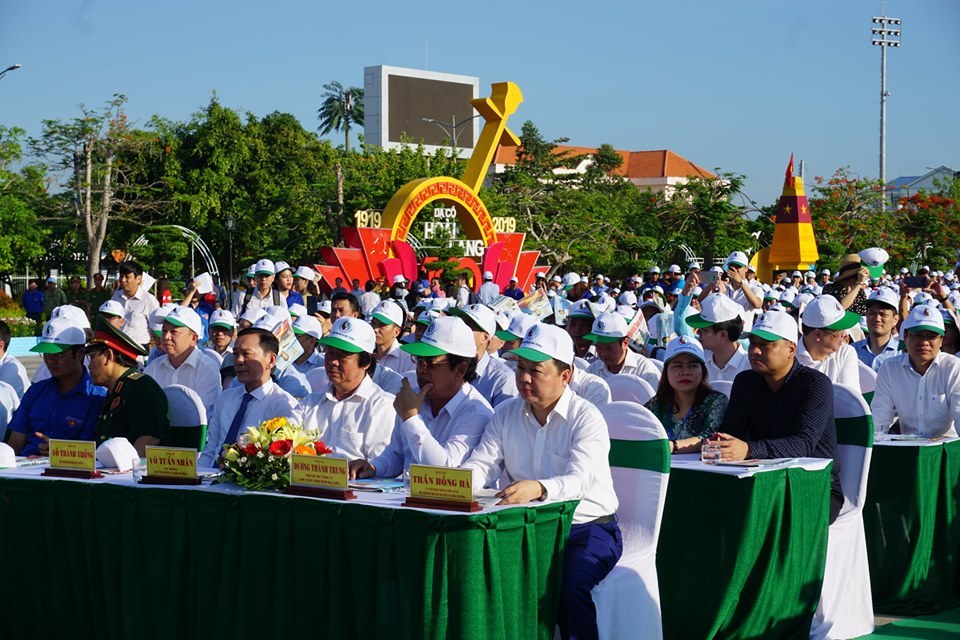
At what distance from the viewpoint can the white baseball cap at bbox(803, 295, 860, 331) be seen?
718 cm

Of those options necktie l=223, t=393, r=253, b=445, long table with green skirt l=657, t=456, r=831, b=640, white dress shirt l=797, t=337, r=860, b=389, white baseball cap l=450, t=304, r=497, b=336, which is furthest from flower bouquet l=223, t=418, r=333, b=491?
white dress shirt l=797, t=337, r=860, b=389

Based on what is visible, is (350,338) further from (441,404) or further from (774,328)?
(774,328)

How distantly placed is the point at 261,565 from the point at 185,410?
6.63 feet

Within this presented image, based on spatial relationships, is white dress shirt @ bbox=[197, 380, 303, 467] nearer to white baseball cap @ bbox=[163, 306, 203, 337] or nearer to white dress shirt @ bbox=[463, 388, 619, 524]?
white dress shirt @ bbox=[463, 388, 619, 524]

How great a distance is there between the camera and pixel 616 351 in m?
7.86

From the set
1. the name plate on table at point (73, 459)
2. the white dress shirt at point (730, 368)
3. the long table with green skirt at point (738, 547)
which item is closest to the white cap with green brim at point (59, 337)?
the name plate on table at point (73, 459)

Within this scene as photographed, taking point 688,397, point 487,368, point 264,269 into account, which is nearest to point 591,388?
point 688,397

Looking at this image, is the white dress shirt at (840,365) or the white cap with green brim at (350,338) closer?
the white cap with green brim at (350,338)

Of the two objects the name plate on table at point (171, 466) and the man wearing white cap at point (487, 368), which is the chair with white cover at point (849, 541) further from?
the name plate on table at point (171, 466)

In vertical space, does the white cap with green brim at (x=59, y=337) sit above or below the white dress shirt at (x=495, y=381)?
above

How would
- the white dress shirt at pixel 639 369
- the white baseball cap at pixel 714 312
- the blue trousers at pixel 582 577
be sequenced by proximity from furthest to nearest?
the white dress shirt at pixel 639 369 → the white baseball cap at pixel 714 312 → the blue trousers at pixel 582 577

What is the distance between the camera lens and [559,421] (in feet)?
15.7

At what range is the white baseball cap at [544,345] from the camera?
479cm

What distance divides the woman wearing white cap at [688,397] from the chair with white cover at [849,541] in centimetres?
61
